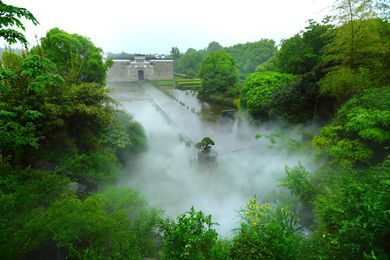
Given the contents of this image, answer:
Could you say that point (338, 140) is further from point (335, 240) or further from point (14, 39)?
point (14, 39)

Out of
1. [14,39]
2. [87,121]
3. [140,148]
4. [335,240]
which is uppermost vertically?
[14,39]

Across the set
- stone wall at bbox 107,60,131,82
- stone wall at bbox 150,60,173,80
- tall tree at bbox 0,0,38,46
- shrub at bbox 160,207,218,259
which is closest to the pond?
shrub at bbox 160,207,218,259

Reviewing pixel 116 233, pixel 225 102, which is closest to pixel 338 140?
pixel 116 233

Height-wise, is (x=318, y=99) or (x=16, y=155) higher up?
(x=318, y=99)

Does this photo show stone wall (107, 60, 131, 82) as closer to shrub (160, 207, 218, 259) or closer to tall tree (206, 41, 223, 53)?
tall tree (206, 41, 223, 53)

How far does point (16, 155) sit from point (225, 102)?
17670mm

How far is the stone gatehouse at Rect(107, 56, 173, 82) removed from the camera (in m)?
36.8

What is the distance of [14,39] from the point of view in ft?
8.91

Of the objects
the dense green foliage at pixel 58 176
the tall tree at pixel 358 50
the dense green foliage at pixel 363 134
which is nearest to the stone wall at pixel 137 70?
the dense green foliage at pixel 58 176

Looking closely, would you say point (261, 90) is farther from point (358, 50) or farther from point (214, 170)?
point (214, 170)

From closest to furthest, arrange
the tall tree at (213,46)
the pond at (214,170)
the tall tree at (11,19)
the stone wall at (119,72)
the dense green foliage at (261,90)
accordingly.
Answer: the tall tree at (11,19), the pond at (214,170), the dense green foliage at (261,90), the stone wall at (119,72), the tall tree at (213,46)

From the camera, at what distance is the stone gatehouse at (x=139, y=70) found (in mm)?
36847

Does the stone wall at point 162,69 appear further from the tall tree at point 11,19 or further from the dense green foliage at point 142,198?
the tall tree at point 11,19

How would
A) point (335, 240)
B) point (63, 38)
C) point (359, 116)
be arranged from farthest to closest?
point (63, 38) < point (359, 116) < point (335, 240)
